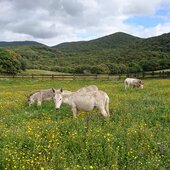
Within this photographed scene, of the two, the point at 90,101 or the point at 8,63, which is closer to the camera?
the point at 90,101

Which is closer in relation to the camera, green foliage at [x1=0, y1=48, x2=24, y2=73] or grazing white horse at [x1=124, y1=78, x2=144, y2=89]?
grazing white horse at [x1=124, y1=78, x2=144, y2=89]

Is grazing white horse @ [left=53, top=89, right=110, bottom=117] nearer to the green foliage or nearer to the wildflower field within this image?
the wildflower field

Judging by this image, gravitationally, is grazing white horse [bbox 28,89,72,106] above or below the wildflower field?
above

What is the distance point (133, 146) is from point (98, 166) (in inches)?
61.7

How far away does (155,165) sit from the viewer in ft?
23.6

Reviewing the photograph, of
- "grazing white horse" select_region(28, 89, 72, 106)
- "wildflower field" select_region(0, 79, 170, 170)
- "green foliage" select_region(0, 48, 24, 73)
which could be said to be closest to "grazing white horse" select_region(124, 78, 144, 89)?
"grazing white horse" select_region(28, 89, 72, 106)

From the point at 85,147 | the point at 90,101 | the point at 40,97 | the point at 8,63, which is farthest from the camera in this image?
the point at 8,63

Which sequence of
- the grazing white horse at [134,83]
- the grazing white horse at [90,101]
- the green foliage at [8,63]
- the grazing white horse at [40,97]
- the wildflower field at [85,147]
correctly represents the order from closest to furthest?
1. the wildflower field at [85,147]
2. the grazing white horse at [90,101]
3. the grazing white horse at [40,97]
4. the grazing white horse at [134,83]
5. the green foliage at [8,63]

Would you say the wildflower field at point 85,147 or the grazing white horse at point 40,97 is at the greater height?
the grazing white horse at point 40,97

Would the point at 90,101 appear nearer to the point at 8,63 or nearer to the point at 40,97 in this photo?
the point at 40,97

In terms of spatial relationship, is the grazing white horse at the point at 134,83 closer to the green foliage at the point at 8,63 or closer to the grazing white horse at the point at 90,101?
the grazing white horse at the point at 90,101

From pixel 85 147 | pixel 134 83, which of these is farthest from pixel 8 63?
pixel 85 147

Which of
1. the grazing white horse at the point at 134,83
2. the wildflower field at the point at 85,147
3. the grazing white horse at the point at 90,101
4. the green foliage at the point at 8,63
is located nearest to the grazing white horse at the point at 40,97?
the grazing white horse at the point at 90,101

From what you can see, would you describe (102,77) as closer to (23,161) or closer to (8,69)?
(8,69)
